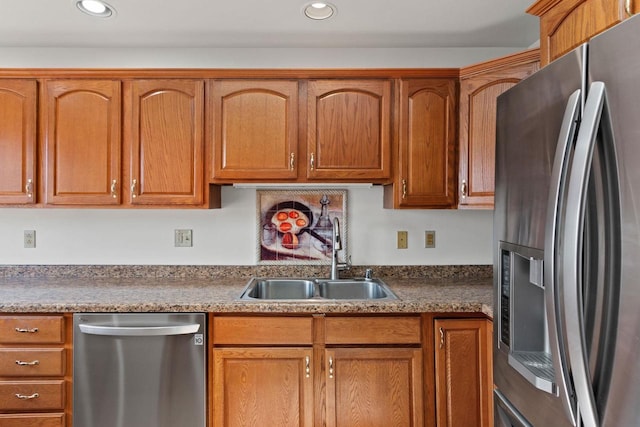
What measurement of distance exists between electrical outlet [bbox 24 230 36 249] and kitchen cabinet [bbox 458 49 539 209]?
8.25 ft

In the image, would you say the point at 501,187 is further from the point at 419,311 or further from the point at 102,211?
the point at 102,211

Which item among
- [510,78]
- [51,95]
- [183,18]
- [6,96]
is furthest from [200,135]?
[510,78]

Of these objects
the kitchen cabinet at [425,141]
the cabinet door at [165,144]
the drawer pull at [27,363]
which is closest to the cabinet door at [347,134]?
→ the kitchen cabinet at [425,141]

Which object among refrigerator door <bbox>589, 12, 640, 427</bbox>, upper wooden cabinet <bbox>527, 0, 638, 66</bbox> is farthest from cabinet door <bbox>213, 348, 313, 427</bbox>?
upper wooden cabinet <bbox>527, 0, 638, 66</bbox>

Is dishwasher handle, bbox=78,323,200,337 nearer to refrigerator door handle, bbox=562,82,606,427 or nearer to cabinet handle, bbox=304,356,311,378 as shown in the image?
cabinet handle, bbox=304,356,311,378

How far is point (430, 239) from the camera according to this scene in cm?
250

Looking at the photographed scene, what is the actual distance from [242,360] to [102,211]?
1361 millimetres

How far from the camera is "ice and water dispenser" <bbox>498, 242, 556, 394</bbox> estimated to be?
42.3 inches

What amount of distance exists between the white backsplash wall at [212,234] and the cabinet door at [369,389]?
0.77 m

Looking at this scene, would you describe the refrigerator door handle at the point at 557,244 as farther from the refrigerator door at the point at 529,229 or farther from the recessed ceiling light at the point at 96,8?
the recessed ceiling light at the point at 96,8

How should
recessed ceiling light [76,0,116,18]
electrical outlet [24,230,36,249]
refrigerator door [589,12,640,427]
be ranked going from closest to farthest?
refrigerator door [589,12,640,427], recessed ceiling light [76,0,116,18], electrical outlet [24,230,36,249]

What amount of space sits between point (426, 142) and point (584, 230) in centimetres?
136

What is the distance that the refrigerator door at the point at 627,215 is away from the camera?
2.45 ft

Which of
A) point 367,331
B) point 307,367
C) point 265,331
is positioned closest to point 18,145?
point 265,331
